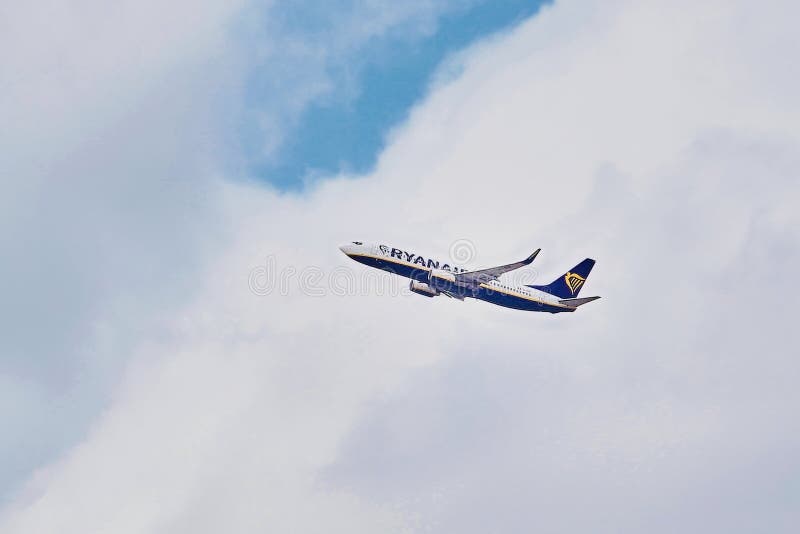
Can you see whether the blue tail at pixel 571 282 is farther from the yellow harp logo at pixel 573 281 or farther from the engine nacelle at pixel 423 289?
the engine nacelle at pixel 423 289

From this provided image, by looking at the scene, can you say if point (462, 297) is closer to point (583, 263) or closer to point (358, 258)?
point (358, 258)

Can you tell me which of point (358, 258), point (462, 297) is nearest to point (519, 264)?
point (462, 297)

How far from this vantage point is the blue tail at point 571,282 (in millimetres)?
162175

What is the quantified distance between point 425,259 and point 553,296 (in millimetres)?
27301

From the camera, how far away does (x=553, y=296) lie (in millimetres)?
158625

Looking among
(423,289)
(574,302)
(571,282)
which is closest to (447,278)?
(423,289)

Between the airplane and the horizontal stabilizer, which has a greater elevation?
the airplane

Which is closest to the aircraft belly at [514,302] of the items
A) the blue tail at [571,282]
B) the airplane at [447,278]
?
the airplane at [447,278]

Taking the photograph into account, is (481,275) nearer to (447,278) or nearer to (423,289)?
(447,278)

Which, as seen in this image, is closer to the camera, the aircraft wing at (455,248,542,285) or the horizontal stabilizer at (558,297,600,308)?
the aircraft wing at (455,248,542,285)

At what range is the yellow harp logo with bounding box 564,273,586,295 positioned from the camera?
165000 millimetres

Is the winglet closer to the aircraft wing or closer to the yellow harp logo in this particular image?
the aircraft wing

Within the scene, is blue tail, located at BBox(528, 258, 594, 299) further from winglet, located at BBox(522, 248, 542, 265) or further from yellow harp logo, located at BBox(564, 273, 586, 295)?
winglet, located at BBox(522, 248, 542, 265)

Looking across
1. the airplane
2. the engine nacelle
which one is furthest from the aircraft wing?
the engine nacelle
